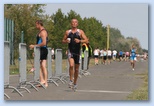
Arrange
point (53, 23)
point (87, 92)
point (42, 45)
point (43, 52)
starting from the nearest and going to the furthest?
point (87, 92)
point (42, 45)
point (43, 52)
point (53, 23)

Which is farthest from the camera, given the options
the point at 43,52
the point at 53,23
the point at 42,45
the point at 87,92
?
the point at 53,23

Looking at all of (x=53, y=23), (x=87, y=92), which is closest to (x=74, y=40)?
(x=87, y=92)

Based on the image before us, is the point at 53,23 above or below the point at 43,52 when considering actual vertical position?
above

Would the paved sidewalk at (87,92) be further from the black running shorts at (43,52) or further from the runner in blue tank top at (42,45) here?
the black running shorts at (43,52)

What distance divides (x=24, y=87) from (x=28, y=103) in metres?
1.62

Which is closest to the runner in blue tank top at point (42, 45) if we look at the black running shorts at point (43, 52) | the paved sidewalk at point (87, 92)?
the black running shorts at point (43, 52)

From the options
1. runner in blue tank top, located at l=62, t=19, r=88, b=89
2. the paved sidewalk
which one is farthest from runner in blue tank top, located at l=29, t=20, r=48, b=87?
runner in blue tank top, located at l=62, t=19, r=88, b=89

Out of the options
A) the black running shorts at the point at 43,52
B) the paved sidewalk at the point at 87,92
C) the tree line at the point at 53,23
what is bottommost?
the paved sidewalk at the point at 87,92

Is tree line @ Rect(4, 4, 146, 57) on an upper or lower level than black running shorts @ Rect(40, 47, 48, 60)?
upper

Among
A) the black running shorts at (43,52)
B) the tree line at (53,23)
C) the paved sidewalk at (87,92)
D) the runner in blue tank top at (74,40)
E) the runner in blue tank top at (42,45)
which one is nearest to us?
the paved sidewalk at (87,92)

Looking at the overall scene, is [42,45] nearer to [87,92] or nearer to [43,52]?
[43,52]

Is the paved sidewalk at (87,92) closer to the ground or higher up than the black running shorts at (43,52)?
closer to the ground

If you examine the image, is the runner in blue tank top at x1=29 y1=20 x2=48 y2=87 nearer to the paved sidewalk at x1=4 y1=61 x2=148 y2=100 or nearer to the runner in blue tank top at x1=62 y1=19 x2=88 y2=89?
the paved sidewalk at x1=4 y1=61 x2=148 y2=100
